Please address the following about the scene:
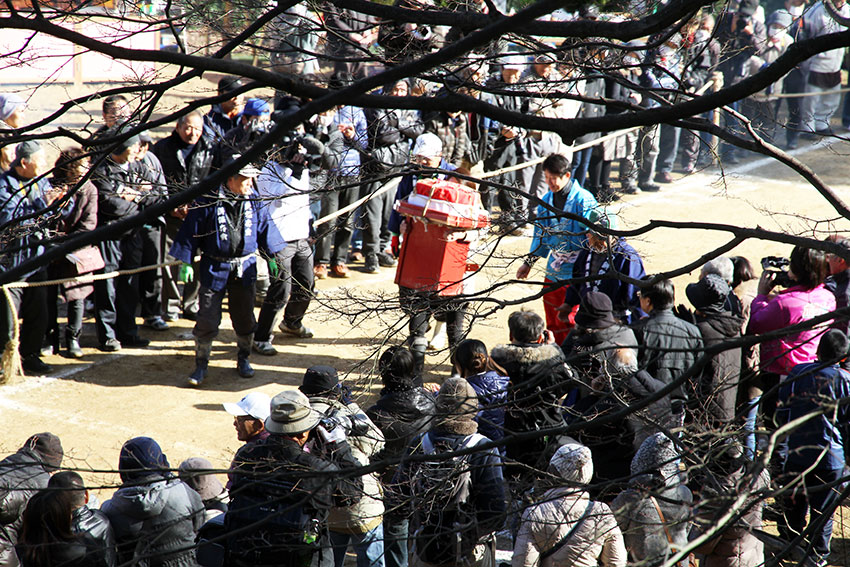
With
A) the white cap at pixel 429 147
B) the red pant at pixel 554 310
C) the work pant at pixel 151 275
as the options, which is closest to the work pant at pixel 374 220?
the white cap at pixel 429 147

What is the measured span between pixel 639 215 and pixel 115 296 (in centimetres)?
768

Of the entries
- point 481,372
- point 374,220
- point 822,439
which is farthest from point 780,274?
point 374,220

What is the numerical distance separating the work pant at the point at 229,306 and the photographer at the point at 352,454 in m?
2.88

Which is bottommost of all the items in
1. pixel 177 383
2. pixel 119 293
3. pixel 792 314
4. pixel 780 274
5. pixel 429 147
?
pixel 177 383

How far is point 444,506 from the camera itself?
4000 millimetres

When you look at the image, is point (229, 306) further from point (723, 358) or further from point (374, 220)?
point (723, 358)

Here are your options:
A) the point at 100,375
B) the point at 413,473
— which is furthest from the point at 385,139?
the point at 413,473

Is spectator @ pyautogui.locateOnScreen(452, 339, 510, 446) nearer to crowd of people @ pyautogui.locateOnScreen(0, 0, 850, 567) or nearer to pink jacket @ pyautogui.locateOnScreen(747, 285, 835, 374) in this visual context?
crowd of people @ pyautogui.locateOnScreen(0, 0, 850, 567)

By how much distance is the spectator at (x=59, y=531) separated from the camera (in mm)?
3984

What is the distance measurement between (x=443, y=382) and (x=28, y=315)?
164 inches

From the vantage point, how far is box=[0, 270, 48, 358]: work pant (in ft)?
24.0

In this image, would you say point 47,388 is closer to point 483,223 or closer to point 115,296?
point 115,296

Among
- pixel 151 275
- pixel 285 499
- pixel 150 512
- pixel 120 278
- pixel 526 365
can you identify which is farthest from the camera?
pixel 151 275

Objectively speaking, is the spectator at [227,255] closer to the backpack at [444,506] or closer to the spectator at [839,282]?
the backpack at [444,506]
